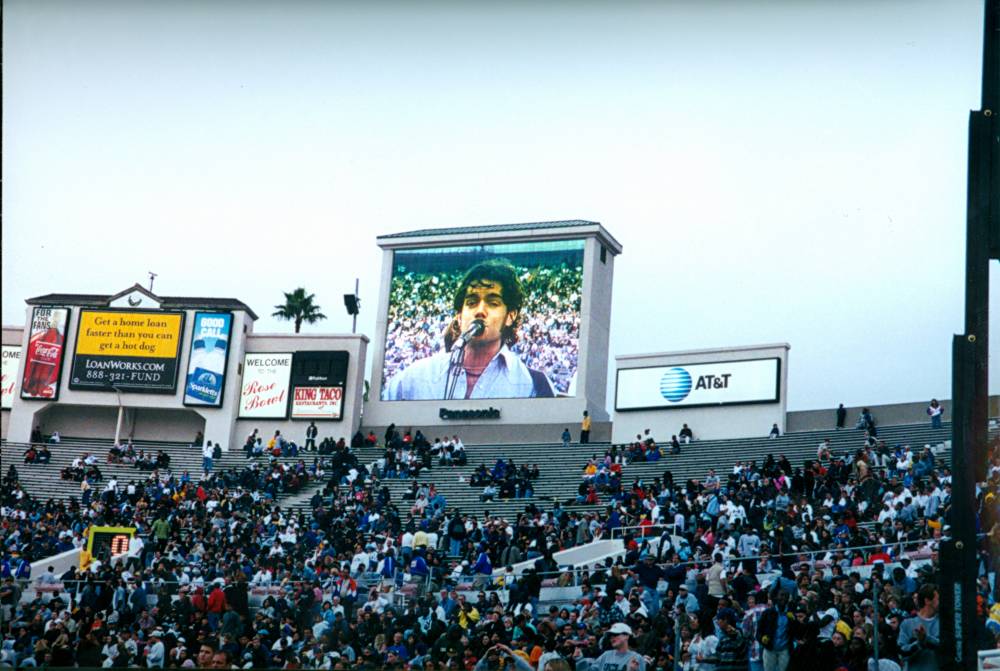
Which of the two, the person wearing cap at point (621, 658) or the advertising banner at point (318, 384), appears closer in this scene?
the person wearing cap at point (621, 658)

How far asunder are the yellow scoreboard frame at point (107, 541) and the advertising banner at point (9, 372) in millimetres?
21280

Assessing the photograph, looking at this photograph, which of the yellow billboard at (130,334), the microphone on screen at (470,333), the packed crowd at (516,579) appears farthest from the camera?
the yellow billboard at (130,334)

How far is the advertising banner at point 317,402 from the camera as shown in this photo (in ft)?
163

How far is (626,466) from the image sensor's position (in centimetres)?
4025

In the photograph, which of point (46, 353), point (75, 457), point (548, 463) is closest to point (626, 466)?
point (548, 463)

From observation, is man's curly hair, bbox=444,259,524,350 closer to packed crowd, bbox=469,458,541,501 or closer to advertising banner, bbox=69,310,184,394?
packed crowd, bbox=469,458,541,501

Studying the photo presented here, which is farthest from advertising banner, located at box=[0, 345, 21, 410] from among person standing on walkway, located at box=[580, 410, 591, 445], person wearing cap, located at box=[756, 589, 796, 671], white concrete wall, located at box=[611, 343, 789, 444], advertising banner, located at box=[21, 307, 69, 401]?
person wearing cap, located at box=[756, 589, 796, 671]

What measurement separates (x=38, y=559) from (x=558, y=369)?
20.7 metres

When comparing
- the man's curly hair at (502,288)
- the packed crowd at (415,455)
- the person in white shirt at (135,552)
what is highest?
the man's curly hair at (502,288)

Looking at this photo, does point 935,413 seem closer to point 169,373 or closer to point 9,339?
point 169,373

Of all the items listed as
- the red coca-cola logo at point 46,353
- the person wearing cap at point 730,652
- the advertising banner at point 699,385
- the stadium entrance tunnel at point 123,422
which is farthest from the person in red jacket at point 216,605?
the red coca-cola logo at point 46,353

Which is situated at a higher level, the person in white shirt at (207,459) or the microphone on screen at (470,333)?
the microphone on screen at (470,333)

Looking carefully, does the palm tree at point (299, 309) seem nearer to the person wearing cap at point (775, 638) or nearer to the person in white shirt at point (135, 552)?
the person in white shirt at point (135, 552)

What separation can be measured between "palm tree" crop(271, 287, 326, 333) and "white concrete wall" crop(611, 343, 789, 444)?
25.6 meters
